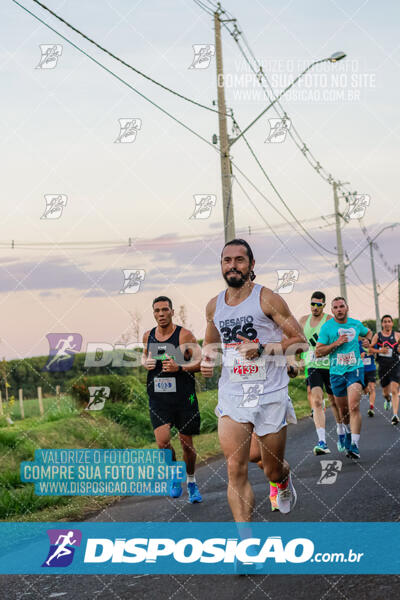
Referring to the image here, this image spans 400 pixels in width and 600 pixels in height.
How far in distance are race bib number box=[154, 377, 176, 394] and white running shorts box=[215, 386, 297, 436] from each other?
8.70 feet

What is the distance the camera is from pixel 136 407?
1720 cm

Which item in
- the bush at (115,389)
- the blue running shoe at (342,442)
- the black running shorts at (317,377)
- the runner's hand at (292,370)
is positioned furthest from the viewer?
the bush at (115,389)

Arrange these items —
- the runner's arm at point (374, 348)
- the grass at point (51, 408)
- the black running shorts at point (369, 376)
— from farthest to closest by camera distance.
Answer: the grass at point (51, 408), the black running shorts at point (369, 376), the runner's arm at point (374, 348)

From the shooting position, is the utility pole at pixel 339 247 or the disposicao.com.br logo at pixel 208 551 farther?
the utility pole at pixel 339 247

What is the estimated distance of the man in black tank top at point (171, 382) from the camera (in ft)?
27.2

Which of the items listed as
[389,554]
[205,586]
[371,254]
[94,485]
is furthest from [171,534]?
[371,254]

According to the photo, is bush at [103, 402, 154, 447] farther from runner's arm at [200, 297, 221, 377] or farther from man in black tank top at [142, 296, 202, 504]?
runner's arm at [200, 297, 221, 377]

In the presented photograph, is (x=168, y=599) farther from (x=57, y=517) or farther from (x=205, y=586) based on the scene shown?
(x=57, y=517)

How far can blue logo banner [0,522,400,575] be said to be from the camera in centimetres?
530

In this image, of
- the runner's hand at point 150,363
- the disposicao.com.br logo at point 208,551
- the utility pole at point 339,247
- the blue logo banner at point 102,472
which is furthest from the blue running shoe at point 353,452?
the utility pole at point 339,247

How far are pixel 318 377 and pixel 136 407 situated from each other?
23.4 ft

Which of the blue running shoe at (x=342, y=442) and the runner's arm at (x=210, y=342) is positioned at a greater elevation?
the runner's arm at (x=210, y=342)

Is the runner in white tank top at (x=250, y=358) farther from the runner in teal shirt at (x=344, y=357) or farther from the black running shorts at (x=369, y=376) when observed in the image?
the black running shorts at (x=369, y=376)

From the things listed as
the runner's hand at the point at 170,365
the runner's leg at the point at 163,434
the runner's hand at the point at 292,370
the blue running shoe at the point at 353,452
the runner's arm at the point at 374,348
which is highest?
the runner's hand at the point at 292,370
